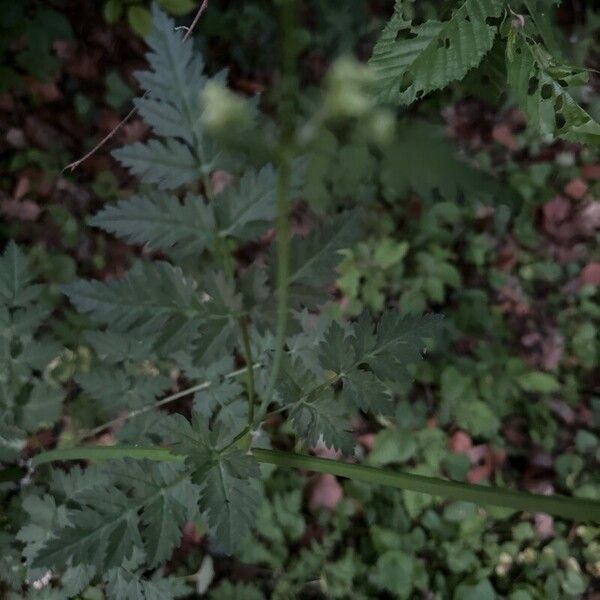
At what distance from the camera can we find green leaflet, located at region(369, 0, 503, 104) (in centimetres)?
120

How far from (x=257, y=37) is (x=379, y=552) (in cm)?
232

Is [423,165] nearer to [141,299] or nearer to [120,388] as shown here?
[141,299]

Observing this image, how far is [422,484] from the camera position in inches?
40.7

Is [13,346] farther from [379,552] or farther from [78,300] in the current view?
[379,552]

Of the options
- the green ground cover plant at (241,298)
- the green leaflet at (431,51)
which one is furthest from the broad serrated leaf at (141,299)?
the green leaflet at (431,51)

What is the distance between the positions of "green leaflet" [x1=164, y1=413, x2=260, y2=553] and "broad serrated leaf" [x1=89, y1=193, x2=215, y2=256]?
1.04 feet

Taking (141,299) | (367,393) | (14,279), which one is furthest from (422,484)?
(14,279)

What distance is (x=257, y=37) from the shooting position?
10.2 ft

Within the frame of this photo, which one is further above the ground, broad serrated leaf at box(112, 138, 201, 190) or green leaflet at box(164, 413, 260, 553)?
broad serrated leaf at box(112, 138, 201, 190)

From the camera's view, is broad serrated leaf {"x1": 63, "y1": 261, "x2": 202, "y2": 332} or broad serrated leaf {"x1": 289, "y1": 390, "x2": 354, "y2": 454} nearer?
broad serrated leaf {"x1": 63, "y1": 261, "x2": 202, "y2": 332}

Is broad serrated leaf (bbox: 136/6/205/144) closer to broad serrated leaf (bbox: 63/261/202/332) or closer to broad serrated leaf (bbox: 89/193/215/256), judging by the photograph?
broad serrated leaf (bbox: 89/193/215/256)

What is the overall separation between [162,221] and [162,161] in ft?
0.37

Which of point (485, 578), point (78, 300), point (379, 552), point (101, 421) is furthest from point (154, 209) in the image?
point (485, 578)

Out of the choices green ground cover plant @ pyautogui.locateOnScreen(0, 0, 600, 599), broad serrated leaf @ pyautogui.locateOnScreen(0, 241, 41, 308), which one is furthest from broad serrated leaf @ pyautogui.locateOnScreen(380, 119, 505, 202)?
broad serrated leaf @ pyautogui.locateOnScreen(0, 241, 41, 308)
